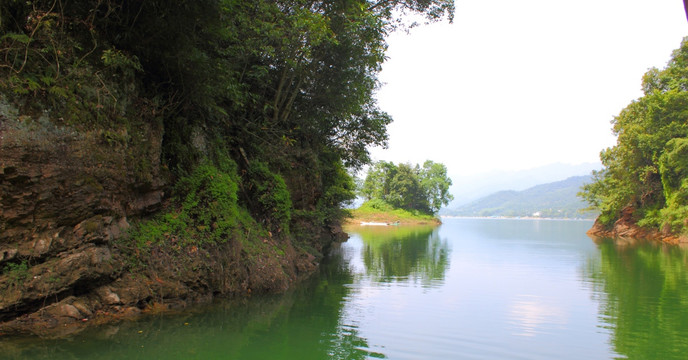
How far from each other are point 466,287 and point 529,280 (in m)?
2.75

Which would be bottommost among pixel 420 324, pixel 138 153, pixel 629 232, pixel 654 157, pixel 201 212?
pixel 420 324

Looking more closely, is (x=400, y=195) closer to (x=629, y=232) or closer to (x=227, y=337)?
(x=629, y=232)

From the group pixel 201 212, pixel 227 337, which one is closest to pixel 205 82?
pixel 201 212

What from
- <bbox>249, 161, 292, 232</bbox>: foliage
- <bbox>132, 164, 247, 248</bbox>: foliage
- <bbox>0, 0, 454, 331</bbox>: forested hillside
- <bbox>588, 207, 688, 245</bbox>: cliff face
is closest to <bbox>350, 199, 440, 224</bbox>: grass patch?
<bbox>588, 207, 688, 245</bbox>: cliff face

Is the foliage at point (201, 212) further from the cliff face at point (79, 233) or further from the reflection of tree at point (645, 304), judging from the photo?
the reflection of tree at point (645, 304)

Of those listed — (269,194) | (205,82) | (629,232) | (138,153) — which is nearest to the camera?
(138,153)

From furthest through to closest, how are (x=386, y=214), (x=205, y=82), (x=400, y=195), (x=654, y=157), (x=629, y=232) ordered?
(x=400, y=195) → (x=386, y=214) → (x=629, y=232) → (x=654, y=157) → (x=205, y=82)

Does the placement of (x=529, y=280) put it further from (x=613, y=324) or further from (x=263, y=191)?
(x=263, y=191)

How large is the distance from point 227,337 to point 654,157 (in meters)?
36.2

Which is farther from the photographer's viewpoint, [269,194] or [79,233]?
[269,194]

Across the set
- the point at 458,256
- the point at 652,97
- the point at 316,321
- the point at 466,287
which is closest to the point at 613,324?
the point at 466,287

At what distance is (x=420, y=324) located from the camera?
813 centimetres

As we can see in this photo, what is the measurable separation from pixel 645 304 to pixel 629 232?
3196 centimetres

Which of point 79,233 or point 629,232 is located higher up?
point 79,233
